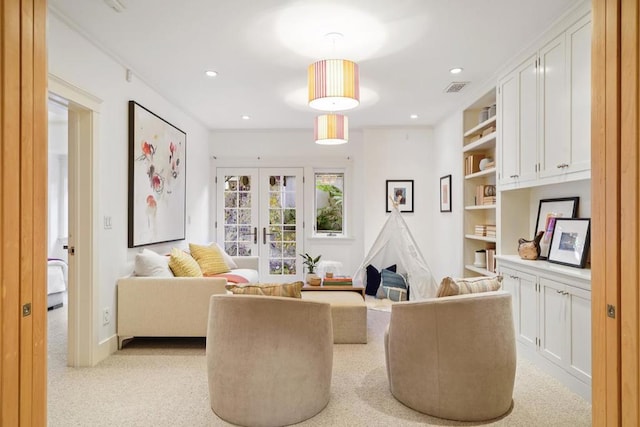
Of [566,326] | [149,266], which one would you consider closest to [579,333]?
[566,326]

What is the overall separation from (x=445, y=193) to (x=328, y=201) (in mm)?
1875

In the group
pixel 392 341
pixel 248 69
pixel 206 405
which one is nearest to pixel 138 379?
pixel 206 405

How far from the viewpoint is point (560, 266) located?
2.76 m

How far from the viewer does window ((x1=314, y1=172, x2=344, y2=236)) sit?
6363mm

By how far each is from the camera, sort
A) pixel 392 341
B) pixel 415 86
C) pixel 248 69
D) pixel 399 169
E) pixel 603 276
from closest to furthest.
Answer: pixel 603 276
pixel 392 341
pixel 248 69
pixel 415 86
pixel 399 169

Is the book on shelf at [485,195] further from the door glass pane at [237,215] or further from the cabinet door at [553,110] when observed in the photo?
the door glass pane at [237,215]

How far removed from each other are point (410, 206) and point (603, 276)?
4.86 meters

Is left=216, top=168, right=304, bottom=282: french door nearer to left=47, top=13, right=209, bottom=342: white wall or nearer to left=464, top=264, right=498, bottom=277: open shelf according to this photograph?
left=47, top=13, right=209, bottom=342: white wall

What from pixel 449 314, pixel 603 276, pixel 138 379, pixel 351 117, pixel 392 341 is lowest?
pixel 138 379

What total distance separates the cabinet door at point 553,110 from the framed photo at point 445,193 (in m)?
2.31

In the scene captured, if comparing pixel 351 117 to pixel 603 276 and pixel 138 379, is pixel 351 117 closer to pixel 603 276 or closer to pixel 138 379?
pixel 138 379

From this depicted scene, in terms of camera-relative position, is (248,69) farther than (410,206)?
No

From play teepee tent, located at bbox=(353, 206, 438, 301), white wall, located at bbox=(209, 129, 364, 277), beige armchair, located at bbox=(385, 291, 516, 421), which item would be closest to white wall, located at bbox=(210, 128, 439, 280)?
white wall, located at bbox=(209, 129, 364, 277)

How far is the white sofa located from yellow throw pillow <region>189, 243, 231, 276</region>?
1.09 metres
